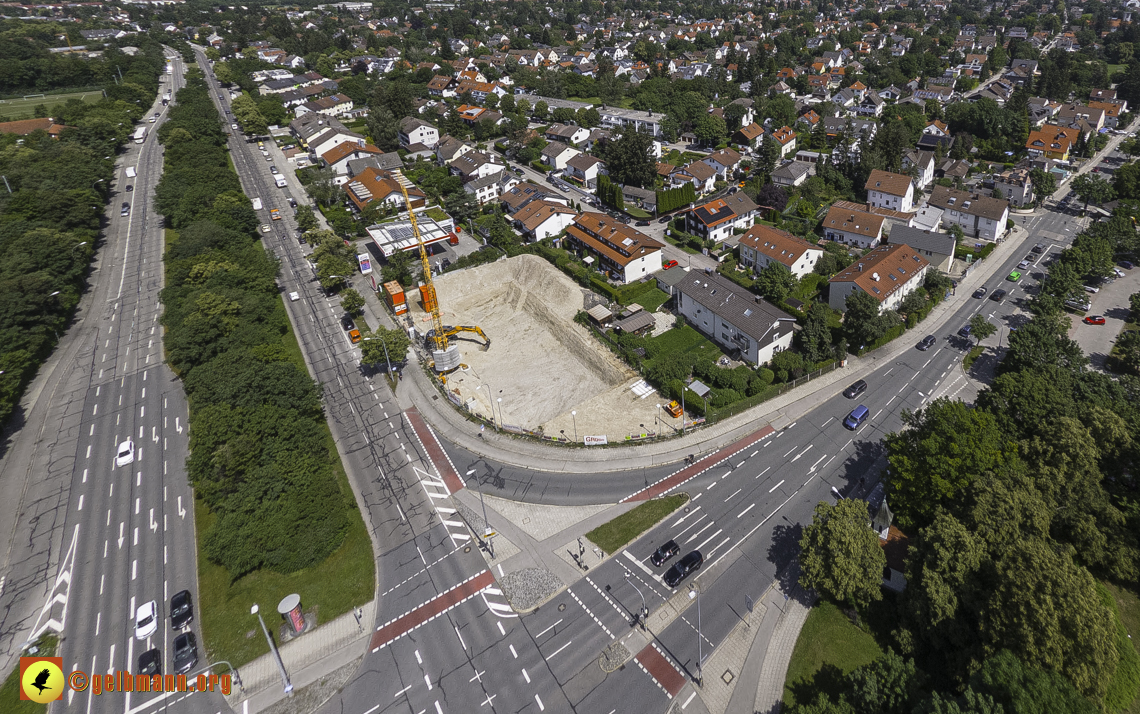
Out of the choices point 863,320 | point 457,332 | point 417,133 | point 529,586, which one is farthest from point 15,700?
point 417,133

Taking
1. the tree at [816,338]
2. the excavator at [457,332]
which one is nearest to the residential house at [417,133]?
the excavator at [457,332]

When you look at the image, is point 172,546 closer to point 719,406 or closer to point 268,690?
point 268,690

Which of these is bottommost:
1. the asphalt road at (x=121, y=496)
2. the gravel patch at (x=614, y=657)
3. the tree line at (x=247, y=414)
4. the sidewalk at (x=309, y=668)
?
the asphalt road at (x=121, y=496)

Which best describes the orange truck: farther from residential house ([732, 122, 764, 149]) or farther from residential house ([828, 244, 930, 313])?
residential house ([732, 122, 764, 149])

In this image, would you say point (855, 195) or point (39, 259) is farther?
point (855, 195)

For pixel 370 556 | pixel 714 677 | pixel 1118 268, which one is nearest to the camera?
pixel 714 677

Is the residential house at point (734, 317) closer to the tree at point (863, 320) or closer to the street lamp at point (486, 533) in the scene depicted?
the tree at point (863, 320)

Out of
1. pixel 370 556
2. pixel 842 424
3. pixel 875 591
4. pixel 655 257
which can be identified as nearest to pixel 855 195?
pixel 655 257
